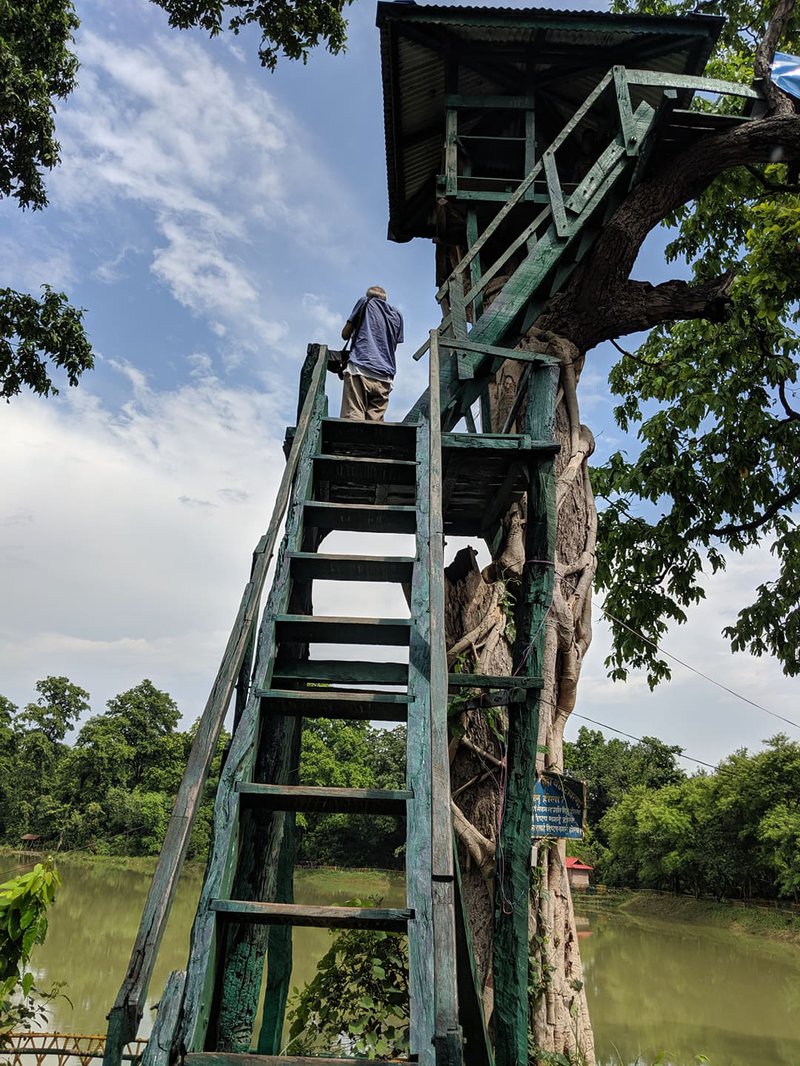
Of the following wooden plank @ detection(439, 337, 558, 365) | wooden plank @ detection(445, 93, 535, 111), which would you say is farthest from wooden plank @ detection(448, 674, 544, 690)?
wooden plank @ detection(445, 93, 535, 111)

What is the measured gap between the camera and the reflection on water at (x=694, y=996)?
40.5 ft

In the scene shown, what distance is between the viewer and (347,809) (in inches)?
105

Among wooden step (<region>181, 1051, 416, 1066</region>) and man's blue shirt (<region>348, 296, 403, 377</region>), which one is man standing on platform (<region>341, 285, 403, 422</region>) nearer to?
man's blue shirt (<region>348, 296, 403, 377</region>)

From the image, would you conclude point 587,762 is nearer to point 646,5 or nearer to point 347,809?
point 646,5

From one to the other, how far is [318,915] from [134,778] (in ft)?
144

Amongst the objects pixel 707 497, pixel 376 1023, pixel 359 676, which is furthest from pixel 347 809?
pixel 707 497

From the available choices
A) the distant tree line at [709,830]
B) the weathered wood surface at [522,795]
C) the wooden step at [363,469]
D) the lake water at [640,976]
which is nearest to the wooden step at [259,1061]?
the weathered wood surface at [522,795]

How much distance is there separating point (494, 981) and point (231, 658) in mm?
2443

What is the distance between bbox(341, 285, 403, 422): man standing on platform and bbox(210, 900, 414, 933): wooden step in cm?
349

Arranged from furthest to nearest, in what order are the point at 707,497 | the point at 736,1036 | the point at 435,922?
1. the point at 736,1036
2. the point at 707,497
3. the point at 435,922

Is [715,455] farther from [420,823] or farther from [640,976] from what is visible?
[640,976]

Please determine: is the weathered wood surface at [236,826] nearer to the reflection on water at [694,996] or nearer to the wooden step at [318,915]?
the wooden step at [318,915]

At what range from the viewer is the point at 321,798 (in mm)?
2535

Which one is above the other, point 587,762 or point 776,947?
point 587,762
